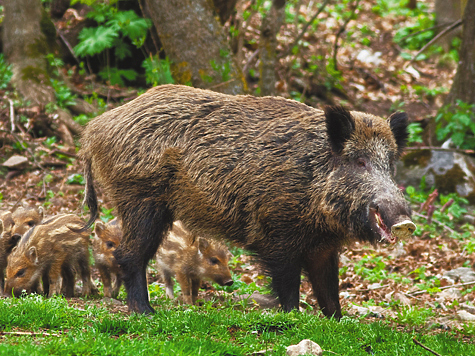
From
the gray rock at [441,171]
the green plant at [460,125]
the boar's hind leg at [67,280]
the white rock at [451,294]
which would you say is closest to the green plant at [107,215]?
the boar's hind leg at [67,280]

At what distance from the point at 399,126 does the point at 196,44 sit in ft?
13.1

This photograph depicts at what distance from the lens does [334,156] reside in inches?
213

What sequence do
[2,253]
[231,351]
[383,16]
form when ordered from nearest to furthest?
1. [231,351]
2. [2,253]
3. [383,16]

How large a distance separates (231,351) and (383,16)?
58.3 feet

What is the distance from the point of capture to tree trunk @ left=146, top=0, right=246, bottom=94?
28.0 feet

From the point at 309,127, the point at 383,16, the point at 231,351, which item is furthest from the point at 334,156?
the point at 383,16

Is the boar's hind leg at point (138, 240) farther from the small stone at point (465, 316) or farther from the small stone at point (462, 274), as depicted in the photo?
the small stone at point (462, 274)

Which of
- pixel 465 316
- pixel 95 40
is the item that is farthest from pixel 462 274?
pixel 95 40

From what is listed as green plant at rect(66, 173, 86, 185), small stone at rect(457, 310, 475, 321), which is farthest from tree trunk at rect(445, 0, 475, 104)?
green plant at rect(66, 173, 86, 185)

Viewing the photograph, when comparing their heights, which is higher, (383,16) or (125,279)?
(383,16)

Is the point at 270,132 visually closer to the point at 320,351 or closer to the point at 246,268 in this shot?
the point at 320,351

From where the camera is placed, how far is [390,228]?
4.74 m

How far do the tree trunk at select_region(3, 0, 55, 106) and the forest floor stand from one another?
1.74ft

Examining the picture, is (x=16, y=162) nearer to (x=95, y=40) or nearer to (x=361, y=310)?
(x=95, y=40)
